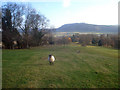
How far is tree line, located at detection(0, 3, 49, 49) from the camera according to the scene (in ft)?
80.7

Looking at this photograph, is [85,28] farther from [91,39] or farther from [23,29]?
[23,29]

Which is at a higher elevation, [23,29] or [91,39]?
[23,29]

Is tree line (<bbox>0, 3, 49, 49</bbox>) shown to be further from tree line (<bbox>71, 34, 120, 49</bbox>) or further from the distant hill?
tree line (<bbox>71, 34, 120, 49</bbox>)

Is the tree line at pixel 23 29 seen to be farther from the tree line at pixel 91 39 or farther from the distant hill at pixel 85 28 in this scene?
the tree line at pixel 91 39

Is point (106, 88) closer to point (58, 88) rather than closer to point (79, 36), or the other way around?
point (58, 88)

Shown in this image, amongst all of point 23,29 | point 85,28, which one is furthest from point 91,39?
point 23,29

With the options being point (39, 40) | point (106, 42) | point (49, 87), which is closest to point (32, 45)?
point (39, 40)

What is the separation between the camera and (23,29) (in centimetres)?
2709

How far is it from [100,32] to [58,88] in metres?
30.0

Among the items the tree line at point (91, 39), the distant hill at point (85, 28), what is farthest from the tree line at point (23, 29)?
the tree line at point (91, 39)

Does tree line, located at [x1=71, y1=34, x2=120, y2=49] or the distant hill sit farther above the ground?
the distant hill

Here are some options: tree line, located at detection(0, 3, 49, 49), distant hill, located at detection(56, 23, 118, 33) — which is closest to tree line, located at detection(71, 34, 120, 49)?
distant hill, located at detection(56, 23, 118, 33)

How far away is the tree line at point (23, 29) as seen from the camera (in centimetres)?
2459

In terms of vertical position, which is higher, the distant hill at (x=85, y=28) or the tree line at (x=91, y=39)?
the distant hill at (x=85, y=28)
